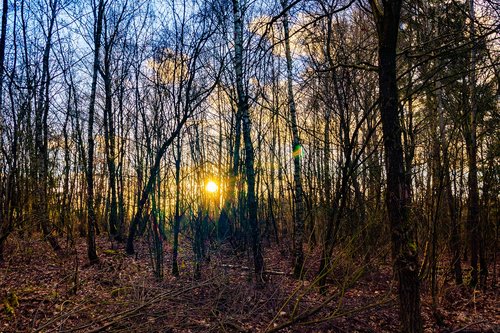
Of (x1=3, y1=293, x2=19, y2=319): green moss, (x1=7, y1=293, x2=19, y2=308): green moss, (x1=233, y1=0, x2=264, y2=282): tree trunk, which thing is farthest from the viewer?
(x1=233, y1=0, x2=264, y2=282): tree trunk

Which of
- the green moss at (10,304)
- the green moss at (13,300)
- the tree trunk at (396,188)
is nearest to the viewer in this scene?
the tree trunk at (396,188)

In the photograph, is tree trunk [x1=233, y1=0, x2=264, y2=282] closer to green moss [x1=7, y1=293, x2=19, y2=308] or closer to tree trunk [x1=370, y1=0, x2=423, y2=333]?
tree trunk [x1=370, y1=0, x2=423, y2=333]

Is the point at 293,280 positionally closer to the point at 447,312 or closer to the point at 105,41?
the point at 447,312

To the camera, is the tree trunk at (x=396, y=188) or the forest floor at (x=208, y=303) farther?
the forest floor at (x=208, y=303)

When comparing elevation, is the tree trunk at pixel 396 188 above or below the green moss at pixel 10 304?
above

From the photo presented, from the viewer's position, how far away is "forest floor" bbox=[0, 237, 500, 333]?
15.5 ft

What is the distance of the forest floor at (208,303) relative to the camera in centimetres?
472

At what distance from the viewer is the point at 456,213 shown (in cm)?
866

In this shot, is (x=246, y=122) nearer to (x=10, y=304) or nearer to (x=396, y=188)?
(x=396, y=188)

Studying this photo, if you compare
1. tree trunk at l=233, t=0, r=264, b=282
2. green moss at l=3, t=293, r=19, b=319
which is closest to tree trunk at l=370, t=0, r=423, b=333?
tree trunk at l=233, t=0, r=264, b=282

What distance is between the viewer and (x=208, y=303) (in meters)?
5.88

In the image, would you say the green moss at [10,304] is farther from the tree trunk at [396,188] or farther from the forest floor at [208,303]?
the tree trunk at [396,188]

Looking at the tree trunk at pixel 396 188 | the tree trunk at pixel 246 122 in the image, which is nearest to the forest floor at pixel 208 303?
the tree trunk at pixel 396 188

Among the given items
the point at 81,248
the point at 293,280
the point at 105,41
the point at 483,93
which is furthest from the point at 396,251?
the point at 105,41
